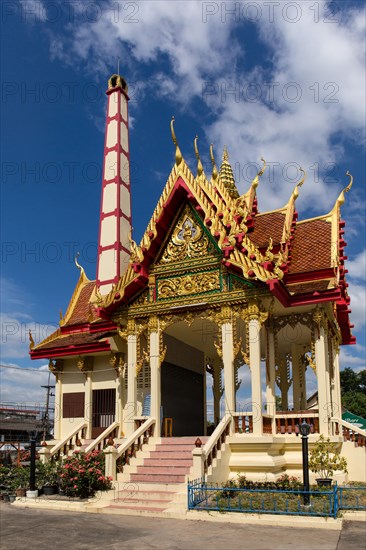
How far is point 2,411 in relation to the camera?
60688mm

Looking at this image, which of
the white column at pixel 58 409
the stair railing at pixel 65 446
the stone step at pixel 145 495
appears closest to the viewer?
the stone step at pixel 145 495

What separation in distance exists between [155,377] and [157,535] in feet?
23.7

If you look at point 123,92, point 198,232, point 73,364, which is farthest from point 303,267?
point 123,92

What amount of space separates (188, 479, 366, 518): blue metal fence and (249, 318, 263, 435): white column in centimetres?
268

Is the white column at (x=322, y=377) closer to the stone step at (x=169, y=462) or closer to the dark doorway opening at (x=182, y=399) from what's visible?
the stone step at (x=169, y=462)

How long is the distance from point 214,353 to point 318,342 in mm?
8425

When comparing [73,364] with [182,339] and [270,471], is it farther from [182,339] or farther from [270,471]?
[270,471]

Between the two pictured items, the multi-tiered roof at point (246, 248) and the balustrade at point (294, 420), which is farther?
the multi-tiered roof at point (246, 248)

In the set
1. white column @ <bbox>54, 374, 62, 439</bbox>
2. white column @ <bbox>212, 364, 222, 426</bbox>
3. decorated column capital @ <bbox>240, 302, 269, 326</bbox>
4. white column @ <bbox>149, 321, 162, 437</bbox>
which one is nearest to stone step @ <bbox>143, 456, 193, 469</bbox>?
white column @ <bbox>149, 321, 162, 437</bbox>

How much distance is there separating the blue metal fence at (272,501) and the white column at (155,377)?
13.1 ft

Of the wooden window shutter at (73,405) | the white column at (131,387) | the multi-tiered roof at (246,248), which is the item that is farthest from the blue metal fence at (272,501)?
the wooden window shutter at (73,405)

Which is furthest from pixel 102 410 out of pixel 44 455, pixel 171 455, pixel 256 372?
pixel 256 372

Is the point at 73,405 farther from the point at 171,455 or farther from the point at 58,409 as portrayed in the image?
the point at 171,455

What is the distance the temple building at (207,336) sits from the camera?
1533cm
